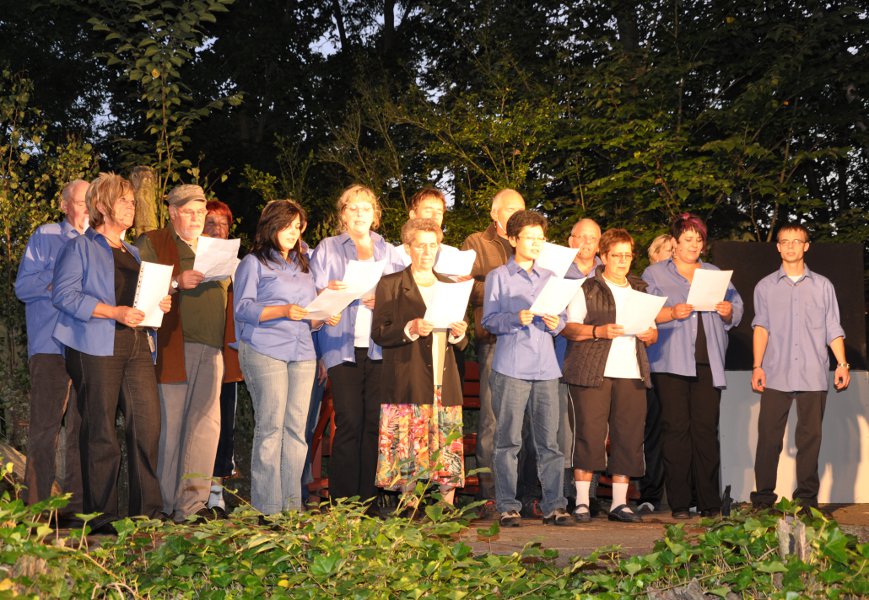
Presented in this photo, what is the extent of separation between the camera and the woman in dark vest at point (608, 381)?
7.74 meters

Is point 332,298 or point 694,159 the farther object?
point 694,159

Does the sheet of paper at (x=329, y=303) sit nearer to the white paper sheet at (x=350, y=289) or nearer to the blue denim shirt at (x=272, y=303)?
the white paper sheet at (x=350, y=289)

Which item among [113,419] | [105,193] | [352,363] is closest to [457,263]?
[352,363]

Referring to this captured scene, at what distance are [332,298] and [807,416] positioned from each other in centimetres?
360

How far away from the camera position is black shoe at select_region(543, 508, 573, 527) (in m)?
7.42

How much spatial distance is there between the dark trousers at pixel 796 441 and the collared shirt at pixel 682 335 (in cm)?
40

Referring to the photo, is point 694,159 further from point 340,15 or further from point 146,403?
point 340,15

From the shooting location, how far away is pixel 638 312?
24.7 ft

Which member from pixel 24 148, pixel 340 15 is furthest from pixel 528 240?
pixel 340 15

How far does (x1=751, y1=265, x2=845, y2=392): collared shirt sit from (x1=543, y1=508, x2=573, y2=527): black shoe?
1843mm

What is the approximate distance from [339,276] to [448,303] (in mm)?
927

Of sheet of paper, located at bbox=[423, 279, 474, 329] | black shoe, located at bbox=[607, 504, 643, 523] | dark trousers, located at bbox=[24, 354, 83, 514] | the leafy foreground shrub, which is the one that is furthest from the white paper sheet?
black shoe, located at bbox=[607, 504, 643, 523]

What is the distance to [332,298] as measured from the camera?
6621 mm

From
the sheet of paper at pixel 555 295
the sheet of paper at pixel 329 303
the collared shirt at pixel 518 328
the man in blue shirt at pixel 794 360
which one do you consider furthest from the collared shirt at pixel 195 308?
the man in blue shirt at pixel 794 360
